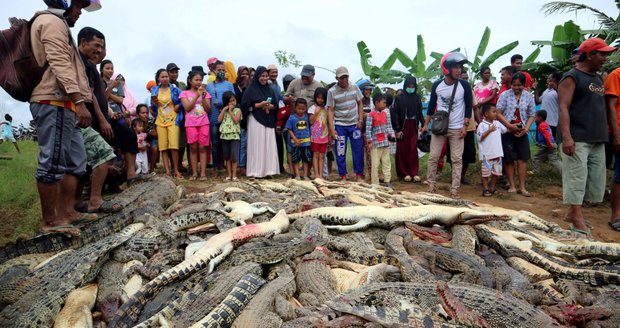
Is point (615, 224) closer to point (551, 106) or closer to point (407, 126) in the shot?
point (551, 106)

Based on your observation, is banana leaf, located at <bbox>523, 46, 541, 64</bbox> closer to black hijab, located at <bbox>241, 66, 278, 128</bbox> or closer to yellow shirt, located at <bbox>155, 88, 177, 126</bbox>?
black hijab, located at <bbox>241, 66, 278, 128</bbox>

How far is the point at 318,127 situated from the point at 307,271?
5196 millimetres

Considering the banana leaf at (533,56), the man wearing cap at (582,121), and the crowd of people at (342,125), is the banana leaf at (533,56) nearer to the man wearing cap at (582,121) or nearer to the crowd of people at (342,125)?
the crowd of people at (342,125)

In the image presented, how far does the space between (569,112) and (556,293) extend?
289 centimetres

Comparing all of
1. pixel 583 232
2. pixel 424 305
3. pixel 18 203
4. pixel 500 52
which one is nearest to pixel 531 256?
pixel 424 305

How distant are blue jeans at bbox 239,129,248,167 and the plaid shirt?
252 cm

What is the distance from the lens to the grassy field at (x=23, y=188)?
513 cm

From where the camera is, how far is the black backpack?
3.64 m

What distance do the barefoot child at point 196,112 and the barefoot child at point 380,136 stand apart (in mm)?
3114

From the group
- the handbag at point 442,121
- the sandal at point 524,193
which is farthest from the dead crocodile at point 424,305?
the sandal at point 524,193

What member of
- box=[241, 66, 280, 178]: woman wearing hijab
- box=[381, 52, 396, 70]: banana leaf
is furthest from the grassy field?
box=[381, 52, 396, 70]: banana leaf

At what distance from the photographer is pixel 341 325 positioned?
7.99 feet

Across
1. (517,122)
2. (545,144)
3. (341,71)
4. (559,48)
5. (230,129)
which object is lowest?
(545,144)

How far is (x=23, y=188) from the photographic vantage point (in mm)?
7105
